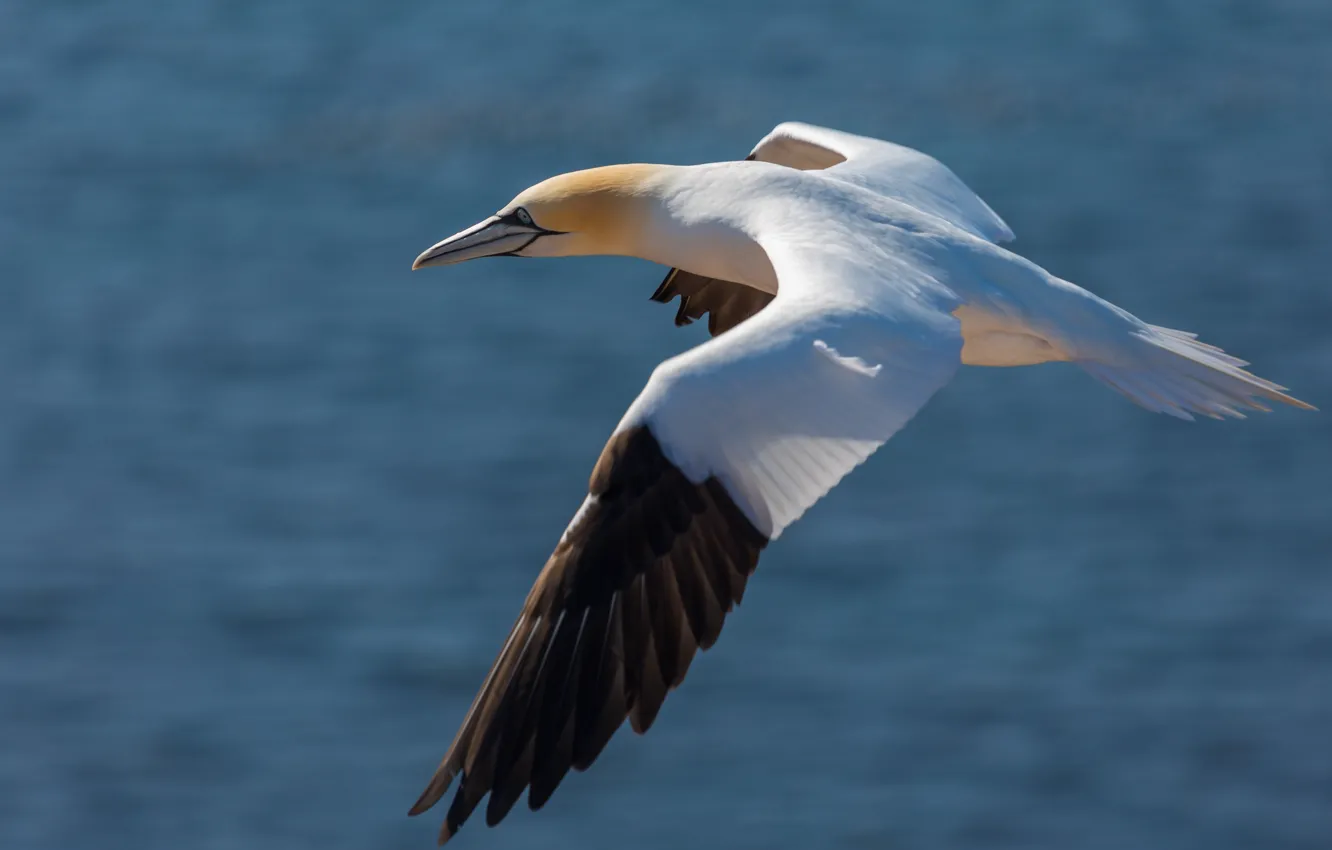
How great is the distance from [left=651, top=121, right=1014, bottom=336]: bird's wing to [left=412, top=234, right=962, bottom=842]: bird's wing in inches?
64.5

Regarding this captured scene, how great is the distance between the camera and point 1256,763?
13836mm

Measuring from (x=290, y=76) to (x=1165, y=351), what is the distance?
11.2 metres

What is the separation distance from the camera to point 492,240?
340 inches

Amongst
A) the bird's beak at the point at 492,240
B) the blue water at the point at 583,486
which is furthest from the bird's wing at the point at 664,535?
the blue water at the point at 583,486

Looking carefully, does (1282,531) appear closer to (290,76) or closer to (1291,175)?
(1291,175)

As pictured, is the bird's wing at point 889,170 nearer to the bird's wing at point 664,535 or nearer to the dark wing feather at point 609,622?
the bird's wing at point 664,535

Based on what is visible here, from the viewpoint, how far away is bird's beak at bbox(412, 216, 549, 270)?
8.61 meters

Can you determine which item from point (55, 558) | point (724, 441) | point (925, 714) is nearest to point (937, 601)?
point (925, 714)

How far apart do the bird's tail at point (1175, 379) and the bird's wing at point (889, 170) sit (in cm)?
88

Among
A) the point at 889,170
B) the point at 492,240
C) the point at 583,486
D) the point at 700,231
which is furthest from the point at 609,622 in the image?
the point at 583,486

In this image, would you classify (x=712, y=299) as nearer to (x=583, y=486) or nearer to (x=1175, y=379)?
(x=1175, y=379)

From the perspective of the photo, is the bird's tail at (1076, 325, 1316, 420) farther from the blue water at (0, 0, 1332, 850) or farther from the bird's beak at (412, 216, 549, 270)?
the blue water at (0, 0, 1332, 850)

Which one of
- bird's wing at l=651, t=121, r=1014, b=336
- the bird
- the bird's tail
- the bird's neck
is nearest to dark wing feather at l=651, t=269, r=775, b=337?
bird's wing at l=651, t=121, r=1014, b=336

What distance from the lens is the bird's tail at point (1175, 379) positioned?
7.69 metres
